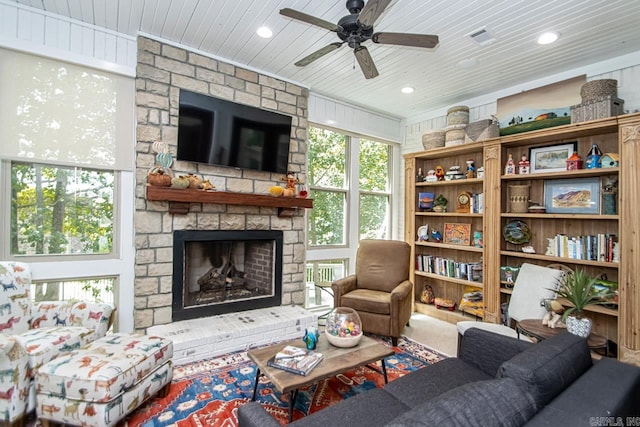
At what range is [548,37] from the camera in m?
2.69

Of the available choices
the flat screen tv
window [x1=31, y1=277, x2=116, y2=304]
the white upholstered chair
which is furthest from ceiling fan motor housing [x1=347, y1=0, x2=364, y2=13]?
window [x1=31, y1=277, x2=116, y2=304]

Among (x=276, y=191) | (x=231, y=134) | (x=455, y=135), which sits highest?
(x=455, y=135)

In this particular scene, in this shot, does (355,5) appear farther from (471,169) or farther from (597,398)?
(471,169)

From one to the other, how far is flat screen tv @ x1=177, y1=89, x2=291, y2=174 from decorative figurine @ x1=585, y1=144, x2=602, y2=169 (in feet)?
9.95

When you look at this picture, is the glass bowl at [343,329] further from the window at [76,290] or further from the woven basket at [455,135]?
the woven basket at [455,135]

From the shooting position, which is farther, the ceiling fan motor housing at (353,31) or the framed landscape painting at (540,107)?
the framed landscape painting at (540,107)

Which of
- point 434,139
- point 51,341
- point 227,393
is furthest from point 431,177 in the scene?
point 51,341

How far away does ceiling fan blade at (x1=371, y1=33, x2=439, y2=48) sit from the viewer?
2.06 meters

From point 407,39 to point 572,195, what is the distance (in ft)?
8.09

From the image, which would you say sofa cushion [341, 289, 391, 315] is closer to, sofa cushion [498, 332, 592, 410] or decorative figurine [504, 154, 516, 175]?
sofa cushion [498, 332, 592, 410]

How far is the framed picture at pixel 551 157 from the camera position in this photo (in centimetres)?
324

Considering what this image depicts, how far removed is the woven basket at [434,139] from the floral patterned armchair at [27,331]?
3941 mm

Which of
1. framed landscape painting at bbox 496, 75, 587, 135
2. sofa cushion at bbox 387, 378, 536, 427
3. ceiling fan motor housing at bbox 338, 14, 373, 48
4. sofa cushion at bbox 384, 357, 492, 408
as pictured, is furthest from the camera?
framed landscape painting at bbox 496, 75, 587, 135

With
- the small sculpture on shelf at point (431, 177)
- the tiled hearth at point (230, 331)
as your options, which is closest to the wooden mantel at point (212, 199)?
the tiled hearth at point (230, 331)
